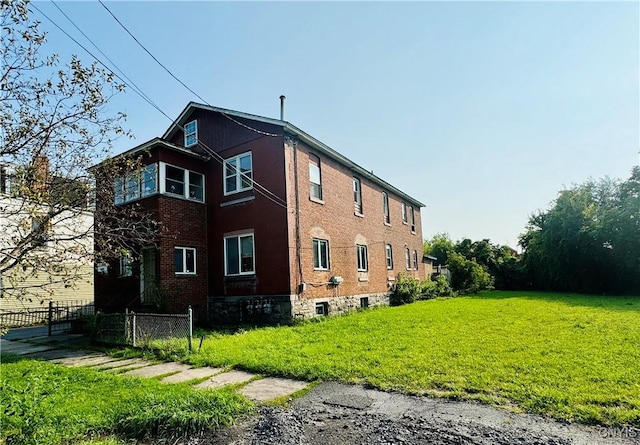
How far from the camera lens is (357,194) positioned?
66.6 feet

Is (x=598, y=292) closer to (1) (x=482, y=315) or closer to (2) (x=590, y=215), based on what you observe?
(2) (x=590, y=215)

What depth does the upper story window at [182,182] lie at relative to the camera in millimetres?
14778

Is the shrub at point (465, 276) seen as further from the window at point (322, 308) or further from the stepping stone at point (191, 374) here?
the stepping stone at point (191, 374)

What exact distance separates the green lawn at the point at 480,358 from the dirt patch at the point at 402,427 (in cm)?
35

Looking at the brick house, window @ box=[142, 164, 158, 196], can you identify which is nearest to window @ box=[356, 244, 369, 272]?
the brick house

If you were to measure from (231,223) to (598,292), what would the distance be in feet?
83.8

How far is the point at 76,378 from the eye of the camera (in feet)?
22.7

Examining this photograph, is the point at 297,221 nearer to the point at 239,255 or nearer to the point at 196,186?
the point at 239,255

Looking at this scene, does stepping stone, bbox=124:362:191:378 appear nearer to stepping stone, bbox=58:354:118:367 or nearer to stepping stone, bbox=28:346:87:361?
stepping stone, bbox=58:354:118:367

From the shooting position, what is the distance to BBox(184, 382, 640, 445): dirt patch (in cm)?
403

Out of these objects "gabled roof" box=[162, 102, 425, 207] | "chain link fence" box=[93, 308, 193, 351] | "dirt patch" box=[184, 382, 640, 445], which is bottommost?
"dirt patch" box=[184, 382, 640, 445]

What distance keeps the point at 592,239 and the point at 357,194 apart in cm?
1763

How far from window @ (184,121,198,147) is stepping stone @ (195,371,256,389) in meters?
12.2

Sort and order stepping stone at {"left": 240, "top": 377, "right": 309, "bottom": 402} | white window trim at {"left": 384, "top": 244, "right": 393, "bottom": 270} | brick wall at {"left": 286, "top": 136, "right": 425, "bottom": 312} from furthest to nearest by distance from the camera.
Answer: white window trim at {"left": 384, "top": 244, "right": 393, "bottom": 270}
brick wall at {"left": 286, "top": 136, "right": 425, "bottom": 312}
stepping stone at {"left": 240, "top": 377, "right": 309, "bottom": 402}
